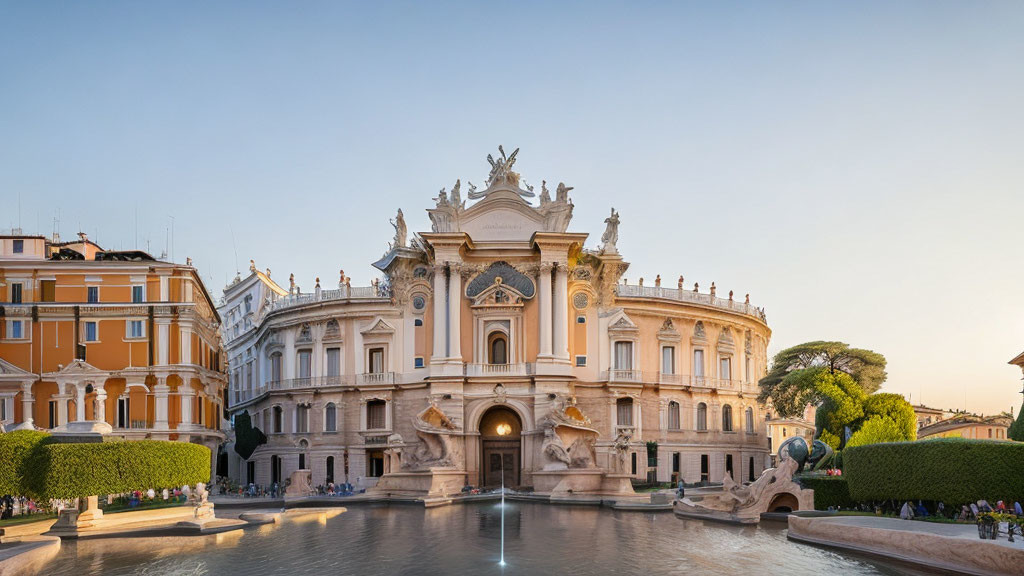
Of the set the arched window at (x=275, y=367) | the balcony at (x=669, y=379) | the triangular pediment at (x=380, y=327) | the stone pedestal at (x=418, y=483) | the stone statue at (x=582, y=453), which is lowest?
the stone pedestal at (x=418, y=483)

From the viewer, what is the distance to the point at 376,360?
189ft

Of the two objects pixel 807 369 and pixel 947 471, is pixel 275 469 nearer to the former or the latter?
pixel 807 369

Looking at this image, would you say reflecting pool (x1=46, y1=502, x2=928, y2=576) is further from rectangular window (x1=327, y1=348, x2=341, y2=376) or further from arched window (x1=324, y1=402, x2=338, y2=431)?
rectangular window (x1=327, y1=348, x2=341, y2=376)

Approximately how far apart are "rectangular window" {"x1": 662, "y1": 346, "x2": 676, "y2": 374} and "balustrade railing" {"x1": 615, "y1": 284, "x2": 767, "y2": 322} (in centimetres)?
351

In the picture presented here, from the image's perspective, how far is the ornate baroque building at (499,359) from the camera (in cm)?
5388

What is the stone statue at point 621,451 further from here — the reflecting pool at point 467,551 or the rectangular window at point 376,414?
the rectangular window at point 376,414

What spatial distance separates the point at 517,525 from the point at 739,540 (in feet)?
29.3

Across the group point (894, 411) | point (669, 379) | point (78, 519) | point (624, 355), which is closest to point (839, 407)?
point (894, 411)

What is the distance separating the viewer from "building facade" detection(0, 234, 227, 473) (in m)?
49.6

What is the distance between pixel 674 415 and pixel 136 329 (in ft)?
116

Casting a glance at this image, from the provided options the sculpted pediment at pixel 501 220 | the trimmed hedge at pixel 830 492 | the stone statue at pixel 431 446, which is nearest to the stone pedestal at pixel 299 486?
the stone statue at pixel 431 446

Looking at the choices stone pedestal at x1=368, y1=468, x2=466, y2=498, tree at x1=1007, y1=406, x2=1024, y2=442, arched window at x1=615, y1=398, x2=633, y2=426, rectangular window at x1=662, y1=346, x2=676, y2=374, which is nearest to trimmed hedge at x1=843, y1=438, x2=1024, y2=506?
tree at x1=1007, y1=406, x2=1024, y2=442

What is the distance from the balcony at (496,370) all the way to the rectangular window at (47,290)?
25441 mm

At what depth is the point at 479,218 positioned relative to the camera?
56500 millimetres
